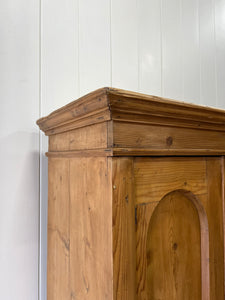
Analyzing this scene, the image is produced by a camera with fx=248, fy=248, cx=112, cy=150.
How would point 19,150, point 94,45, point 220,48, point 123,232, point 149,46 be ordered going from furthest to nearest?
point 220,48 < point 149,46 < point 94,45 < point 19,150 < point 123,232

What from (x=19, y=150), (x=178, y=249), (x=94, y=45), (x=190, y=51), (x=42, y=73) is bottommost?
(x=178, y=249)

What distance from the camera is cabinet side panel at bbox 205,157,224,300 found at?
613 millimetres

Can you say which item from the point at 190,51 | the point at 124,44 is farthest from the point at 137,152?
the point at 190,51

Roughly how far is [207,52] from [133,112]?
44.4 inches

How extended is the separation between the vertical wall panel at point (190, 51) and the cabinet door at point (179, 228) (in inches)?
28.7

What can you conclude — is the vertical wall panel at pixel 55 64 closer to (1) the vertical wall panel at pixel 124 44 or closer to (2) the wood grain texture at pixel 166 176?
(1) the vertical wall panel at pixel 124 44

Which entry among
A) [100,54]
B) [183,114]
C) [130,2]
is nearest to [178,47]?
[130,2]

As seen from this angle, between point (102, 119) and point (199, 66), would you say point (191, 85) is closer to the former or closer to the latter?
point (199, 66)

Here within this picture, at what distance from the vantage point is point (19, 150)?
0.81m

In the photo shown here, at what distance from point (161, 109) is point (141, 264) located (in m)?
0.31

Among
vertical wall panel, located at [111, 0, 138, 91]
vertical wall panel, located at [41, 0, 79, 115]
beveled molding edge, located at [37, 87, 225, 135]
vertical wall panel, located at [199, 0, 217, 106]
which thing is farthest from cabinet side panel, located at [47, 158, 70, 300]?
vertical wall panel, located at [199, 0, 217, 106]

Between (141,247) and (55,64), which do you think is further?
(55,64)

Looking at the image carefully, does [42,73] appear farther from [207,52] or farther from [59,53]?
[207,52]

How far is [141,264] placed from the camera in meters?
0.49
